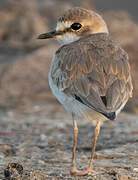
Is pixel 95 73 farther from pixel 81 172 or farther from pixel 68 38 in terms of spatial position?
pixel 81 172

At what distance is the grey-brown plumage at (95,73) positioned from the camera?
13.3 ft

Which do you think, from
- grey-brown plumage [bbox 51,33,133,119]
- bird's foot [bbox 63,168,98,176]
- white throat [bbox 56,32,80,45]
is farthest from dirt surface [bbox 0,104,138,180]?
white throat [bbox 56,32,80,45]

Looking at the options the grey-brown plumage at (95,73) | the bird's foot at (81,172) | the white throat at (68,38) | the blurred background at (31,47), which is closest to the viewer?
the grey-brown plumage at (95,73)

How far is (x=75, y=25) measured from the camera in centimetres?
507

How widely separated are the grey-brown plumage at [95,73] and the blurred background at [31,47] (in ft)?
11.5

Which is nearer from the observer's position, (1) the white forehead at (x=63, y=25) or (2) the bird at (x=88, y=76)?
(2) the bird at (x=88, y=76)

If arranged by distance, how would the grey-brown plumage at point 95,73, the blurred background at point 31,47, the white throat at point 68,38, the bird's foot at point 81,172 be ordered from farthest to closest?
the blurred background at point 31,47 → the white throat at point 68,38 → the bird's foot at point 81,172 → the grey-brown plumage at point 95,73

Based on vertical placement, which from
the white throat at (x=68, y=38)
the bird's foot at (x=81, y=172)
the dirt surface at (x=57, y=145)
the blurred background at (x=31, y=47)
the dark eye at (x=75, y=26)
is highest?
the blurred background at (x=31, y=47)

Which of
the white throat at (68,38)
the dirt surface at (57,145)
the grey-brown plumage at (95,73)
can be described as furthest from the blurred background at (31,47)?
the grey-brown plumage at (95,73)

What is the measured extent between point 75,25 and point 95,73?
98cm

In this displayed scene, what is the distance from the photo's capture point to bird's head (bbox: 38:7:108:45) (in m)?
5.07

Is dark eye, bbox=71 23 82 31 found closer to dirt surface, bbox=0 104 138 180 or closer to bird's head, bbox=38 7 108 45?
bird's head, bbox=38 7 108 45

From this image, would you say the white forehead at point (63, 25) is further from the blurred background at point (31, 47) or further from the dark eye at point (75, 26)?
the blurred background at point (31, 47)

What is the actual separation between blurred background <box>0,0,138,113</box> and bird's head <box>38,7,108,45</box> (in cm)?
318
